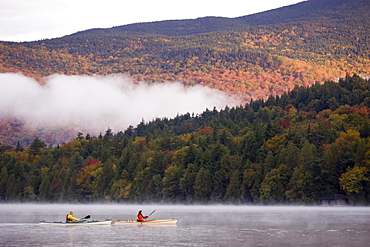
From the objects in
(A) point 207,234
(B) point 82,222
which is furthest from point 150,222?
(A) point 207,234

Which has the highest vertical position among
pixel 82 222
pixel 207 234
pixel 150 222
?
pixel 150 222

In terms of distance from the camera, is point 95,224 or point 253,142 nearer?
point 95,224

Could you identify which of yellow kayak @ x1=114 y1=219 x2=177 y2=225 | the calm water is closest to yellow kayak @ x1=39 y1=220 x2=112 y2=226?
the calm water

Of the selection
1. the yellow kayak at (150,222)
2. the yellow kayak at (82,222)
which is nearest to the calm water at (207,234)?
the yellow kayak at (82,222)

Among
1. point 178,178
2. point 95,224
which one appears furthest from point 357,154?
point 95,224

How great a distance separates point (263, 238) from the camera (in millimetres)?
77312

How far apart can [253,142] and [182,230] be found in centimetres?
10437

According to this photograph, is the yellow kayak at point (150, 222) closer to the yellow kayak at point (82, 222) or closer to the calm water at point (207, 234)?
the calm water at point (207, 234)

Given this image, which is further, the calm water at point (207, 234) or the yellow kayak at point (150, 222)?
the yellow kayak at point (150, 222)

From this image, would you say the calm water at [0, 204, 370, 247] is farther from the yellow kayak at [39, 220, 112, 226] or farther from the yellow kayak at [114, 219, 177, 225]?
the yellow kayak at [114, 219, 177, 225]

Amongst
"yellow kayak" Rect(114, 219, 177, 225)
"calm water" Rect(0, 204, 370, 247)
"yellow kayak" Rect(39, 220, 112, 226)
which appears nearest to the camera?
"calm water" Rect(0, 204, 370, 247)

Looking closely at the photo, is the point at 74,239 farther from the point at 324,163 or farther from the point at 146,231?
the point at 324,163

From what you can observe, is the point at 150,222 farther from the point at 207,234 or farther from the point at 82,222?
the point at 207,234

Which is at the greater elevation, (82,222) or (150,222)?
(150,222)
